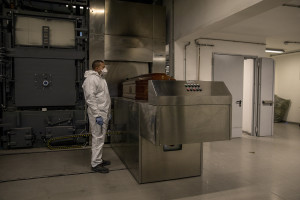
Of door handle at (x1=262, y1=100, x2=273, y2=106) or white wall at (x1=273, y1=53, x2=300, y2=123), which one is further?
white wall at (x1=273, y1=53, x2=300, y2=123)

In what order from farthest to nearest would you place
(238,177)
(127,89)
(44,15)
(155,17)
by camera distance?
1. (155,17)
2. (44,15)
3. (127,89)
4. (238,177)

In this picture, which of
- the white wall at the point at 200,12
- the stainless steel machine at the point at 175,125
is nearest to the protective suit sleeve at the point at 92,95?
the stainless steel machine at the point at 175,125

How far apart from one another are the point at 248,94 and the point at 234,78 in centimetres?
81

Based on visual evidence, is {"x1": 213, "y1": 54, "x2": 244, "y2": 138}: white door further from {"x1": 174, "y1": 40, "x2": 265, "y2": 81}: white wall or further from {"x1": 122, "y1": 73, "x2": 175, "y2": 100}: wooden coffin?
{"x1": 122, "y1": 73, "x2": 175, "y2": 100}: wooden coffin

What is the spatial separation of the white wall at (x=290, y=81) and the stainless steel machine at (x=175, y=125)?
640 cm

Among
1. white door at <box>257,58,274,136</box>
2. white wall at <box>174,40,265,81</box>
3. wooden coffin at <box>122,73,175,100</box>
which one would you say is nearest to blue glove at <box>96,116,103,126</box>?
wooden coffin at <box>122,73,175,100</box>

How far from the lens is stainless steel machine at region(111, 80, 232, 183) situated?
215 cm

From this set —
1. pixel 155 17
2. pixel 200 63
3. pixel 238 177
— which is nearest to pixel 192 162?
pixel 238 177

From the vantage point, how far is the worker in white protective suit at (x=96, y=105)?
111 inches

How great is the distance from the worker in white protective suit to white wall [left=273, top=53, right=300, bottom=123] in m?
7.15

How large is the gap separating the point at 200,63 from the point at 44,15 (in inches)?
126

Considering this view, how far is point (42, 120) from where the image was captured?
407 cm

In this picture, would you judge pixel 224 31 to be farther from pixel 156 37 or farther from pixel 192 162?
pixel 192 162

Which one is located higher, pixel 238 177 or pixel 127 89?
pixel 127 89
